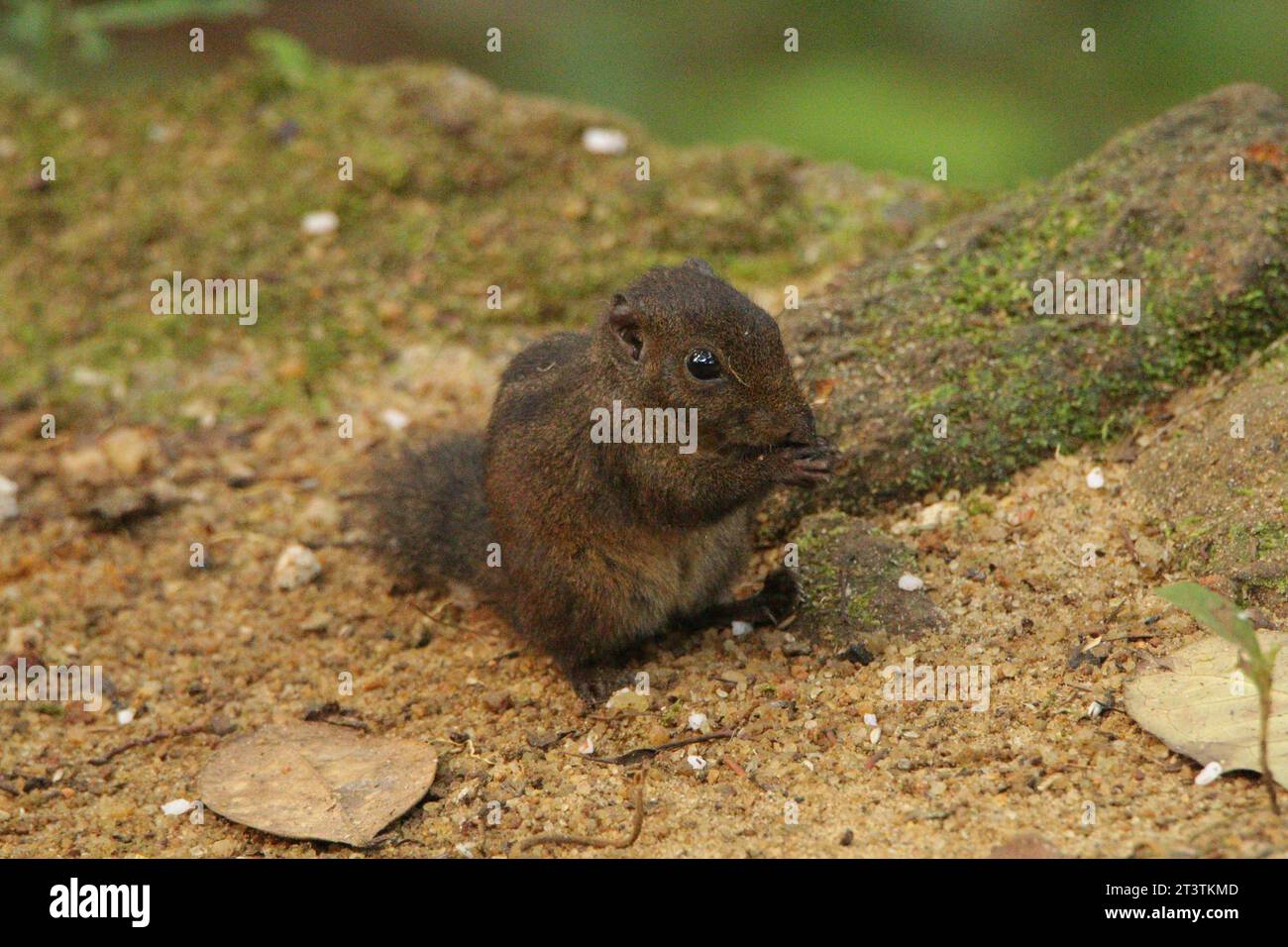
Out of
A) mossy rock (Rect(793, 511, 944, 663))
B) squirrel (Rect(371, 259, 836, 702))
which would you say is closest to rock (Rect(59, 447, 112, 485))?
squirrel (Rect(371, 259, 836, 702))

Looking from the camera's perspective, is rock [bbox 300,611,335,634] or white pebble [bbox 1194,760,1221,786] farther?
rock [bbox 300,611,335,634]

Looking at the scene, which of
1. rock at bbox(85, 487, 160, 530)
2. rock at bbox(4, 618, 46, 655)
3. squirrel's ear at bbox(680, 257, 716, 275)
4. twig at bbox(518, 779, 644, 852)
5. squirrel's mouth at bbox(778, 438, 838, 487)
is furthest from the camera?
rock at bbox(85, 487, 160, 530)

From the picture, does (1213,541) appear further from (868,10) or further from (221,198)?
(868,10)

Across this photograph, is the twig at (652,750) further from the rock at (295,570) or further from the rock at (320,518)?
the rock at (320,518)

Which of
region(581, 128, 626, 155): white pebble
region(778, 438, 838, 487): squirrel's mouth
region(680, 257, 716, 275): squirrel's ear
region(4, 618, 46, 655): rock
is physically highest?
region(581, 128, 626, 155): white pebble

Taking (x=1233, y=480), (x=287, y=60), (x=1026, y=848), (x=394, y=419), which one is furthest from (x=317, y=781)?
(x=287, y=60)

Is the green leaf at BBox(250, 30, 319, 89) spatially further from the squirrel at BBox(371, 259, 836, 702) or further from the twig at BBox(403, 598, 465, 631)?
the twig at BBox(403, 598, 465, 631)
